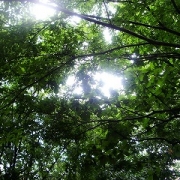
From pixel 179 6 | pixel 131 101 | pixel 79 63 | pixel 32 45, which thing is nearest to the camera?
pixel 131 101

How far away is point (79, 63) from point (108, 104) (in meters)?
1.12

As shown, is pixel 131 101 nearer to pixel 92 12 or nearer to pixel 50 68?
pixel 50 68

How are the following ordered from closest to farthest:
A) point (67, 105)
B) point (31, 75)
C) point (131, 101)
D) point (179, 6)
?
point (131, 101)
point (179, 6)
point (31, 75)
point (67, 105)

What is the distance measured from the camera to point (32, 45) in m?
3.71

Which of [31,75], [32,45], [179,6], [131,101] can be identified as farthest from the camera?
[32,45]

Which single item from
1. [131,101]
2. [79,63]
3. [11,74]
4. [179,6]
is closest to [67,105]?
[79,63]

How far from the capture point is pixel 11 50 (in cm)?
358

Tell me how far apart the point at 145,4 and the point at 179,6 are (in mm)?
465

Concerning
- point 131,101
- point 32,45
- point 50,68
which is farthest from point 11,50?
point 131,101

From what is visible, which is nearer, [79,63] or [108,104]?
[108,104]

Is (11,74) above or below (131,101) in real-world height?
above

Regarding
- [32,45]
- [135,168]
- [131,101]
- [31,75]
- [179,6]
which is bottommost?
[135,168]

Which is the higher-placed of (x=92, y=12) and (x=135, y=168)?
(x=92, y=12)

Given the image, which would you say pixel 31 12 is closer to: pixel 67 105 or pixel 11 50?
pixel 11 50
